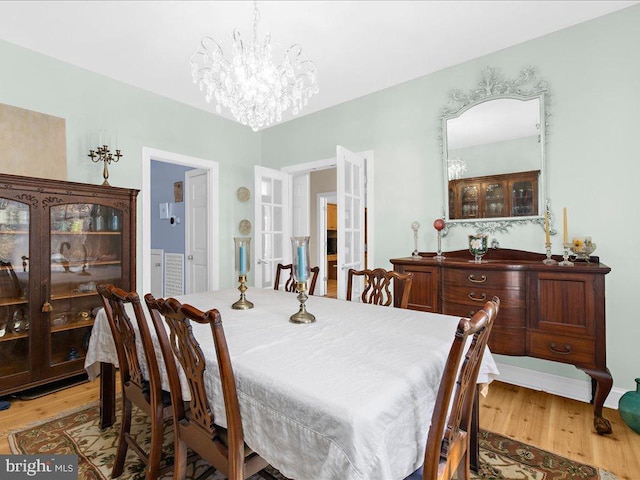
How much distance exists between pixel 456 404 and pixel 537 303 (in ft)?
5.04

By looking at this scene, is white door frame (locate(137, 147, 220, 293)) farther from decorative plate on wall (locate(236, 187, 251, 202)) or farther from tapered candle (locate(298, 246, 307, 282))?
tapered candle (locate(298, 246, 307, 282))

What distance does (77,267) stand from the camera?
2797mm

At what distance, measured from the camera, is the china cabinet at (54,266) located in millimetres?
2428

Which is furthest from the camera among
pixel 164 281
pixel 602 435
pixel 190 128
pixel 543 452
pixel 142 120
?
pixel 164 281

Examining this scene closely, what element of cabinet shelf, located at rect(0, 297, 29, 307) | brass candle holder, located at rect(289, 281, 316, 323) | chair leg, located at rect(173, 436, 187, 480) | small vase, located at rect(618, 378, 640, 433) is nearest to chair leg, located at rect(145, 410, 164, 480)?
chair leg, located at rect(173, 436, 187, 480)

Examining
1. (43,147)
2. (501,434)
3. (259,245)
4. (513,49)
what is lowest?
(501,434)

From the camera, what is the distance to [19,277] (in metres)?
2.48

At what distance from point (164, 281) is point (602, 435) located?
516 centimetres

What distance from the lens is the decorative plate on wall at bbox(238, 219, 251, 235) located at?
4.34 m

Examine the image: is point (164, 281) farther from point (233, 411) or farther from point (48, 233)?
point (233, 411)

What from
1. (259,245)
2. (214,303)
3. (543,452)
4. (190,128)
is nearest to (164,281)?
(259,245)

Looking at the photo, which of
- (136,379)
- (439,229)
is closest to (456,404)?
(136,379)

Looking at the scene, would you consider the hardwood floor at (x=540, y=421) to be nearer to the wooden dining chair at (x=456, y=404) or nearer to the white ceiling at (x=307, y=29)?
the wooden dining chair at (x=456, y=404)

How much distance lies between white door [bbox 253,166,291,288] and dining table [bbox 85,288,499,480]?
2594mm
